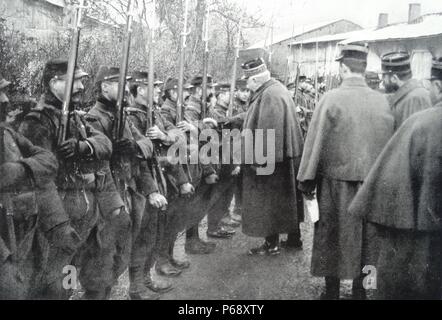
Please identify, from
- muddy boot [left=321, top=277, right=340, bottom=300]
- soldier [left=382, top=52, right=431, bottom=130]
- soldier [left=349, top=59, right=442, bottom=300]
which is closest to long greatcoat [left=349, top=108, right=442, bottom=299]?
soldier [left=349, top=59, right=442, bottom=300]

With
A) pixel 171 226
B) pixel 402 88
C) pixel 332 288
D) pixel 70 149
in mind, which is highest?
pixel 402 88

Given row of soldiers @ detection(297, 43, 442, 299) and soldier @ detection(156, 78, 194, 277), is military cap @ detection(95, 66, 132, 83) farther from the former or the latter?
row of soldiers @ detection(297, 43, 442, 299)

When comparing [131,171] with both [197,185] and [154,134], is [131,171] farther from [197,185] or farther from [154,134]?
[197,185]

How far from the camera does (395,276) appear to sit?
→ 10.0 feet

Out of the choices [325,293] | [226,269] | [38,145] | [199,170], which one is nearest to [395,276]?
[325,293]

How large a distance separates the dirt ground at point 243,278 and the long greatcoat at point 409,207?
1467 millimetres

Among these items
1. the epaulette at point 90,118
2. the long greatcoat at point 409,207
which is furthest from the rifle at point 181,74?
the long greatcoat at point 409,207

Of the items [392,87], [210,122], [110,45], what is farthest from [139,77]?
[110,45]

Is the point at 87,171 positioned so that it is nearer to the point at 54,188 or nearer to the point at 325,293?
the point at 54,188

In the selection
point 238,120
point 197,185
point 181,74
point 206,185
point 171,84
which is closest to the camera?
point 181,74

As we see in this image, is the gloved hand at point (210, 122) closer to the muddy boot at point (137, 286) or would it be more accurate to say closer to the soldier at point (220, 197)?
the soldier at point (220, 197)

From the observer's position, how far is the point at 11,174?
2.78m

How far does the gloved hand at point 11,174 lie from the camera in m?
2.75

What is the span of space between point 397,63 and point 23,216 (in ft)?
12.2
